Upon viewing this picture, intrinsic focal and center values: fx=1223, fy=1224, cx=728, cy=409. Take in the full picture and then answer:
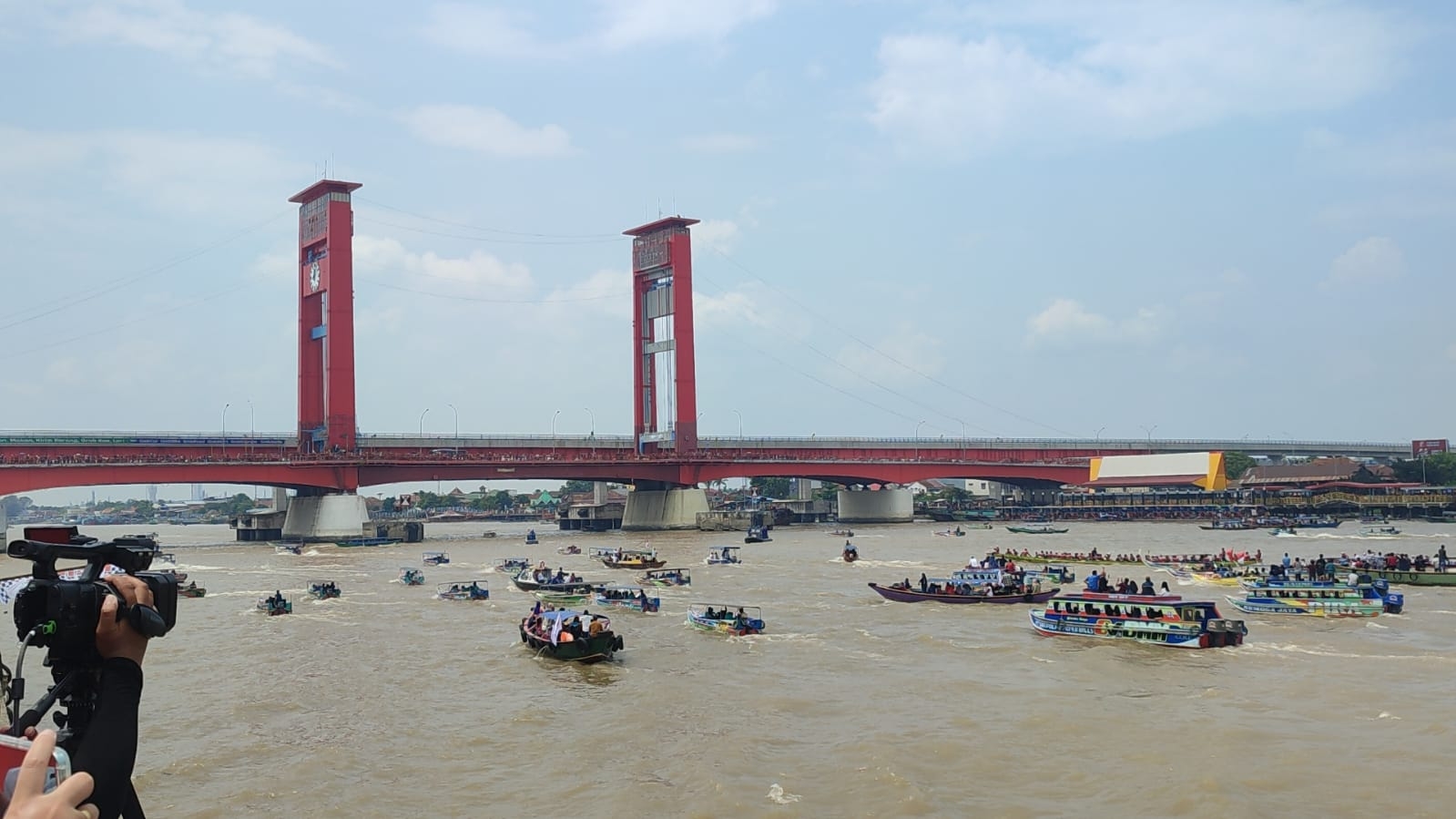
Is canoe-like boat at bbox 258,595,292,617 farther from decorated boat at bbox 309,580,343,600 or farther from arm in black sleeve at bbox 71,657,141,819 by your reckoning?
arm in black sleeve at bbox 71,657,141,819

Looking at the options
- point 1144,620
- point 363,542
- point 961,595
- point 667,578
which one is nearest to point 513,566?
point 667,578

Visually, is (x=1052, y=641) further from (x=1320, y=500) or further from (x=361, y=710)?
(x=1320, y=500)

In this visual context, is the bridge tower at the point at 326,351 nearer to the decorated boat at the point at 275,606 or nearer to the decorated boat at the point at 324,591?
the decorated boat at the point at 324,591

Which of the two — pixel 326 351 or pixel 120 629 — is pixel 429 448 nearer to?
pixel 326 351

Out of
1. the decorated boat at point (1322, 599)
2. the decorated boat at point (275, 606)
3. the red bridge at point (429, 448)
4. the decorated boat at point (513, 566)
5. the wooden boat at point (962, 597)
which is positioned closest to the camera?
the decorated boat at point (1322, 599)

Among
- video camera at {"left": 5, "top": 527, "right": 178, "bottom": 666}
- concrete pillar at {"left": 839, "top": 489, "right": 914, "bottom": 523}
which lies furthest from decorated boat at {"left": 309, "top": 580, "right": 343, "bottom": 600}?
concrete pillar at {"left": 839, "top": 489, "right": 914, "bottom": 523}

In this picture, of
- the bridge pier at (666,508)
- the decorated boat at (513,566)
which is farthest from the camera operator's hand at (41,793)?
the bridge pier at (666,508)
